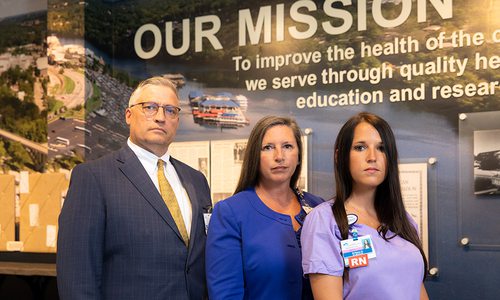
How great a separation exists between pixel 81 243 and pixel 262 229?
25.8 inches

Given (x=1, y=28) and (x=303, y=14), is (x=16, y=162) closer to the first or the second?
(x=1, y=28)

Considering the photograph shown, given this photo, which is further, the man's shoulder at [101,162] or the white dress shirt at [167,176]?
the white dress shirt at [167,176]

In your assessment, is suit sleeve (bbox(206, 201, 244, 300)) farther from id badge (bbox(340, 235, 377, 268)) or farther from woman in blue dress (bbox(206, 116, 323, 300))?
id badge (bbox(340, 235, 377, 268))

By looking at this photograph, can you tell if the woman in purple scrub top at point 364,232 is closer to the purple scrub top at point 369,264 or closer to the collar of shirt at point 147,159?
the purple scrub top at point 369,264

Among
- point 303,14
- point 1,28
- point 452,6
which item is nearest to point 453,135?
point 452,6

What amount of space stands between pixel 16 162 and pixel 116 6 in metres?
1.57

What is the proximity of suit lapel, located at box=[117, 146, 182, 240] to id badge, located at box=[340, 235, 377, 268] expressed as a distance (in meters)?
0.69

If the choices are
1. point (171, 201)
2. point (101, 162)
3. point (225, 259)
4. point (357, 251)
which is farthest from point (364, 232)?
point (101, 162)

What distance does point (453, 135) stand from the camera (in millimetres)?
3871

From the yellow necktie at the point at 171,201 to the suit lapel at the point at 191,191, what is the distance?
3 centimetres

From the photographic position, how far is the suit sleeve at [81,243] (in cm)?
228

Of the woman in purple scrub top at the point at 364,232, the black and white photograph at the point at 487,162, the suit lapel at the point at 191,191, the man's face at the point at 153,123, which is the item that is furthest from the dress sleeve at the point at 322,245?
the black and white photograph at the point at 487,162

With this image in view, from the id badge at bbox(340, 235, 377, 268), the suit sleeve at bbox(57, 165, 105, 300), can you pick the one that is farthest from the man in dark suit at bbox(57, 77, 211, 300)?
the id badge at bbox(340, 235, 377, 268)

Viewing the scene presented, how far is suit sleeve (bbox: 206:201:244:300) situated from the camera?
2301 millimetres
